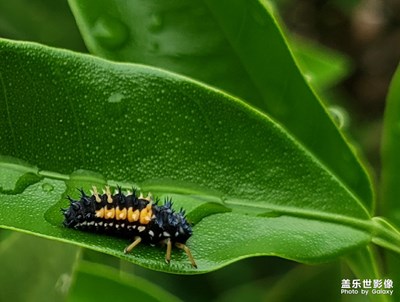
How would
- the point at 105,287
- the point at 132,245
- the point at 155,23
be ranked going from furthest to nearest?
1. the point at 105,287
2. the point at 155,23
3. the point at 132,245

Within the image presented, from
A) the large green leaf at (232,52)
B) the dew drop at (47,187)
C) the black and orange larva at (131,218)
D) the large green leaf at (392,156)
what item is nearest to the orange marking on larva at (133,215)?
the black and orange larva at (131,218)

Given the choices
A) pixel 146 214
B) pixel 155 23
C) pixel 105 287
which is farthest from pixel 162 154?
pixel 105 287

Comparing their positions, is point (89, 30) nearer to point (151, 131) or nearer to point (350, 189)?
point (151, 131)

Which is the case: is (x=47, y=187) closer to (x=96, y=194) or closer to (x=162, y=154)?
(x=96, y=194)

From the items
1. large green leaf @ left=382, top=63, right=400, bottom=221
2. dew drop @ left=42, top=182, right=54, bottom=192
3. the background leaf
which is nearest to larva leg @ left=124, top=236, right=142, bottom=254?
dew drop @ left=42, top=182, right=54, bottom=192

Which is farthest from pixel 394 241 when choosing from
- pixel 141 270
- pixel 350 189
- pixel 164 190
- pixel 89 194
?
pixel 141 270

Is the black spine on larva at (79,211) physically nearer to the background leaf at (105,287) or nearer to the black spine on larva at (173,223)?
the black spine on larva at (173,223)
